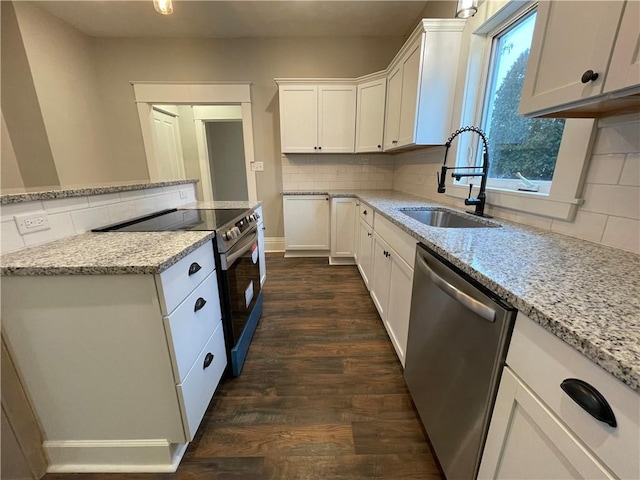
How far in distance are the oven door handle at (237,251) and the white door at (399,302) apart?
0.94 m

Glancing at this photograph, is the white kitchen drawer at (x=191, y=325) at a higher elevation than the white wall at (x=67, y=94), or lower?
lower

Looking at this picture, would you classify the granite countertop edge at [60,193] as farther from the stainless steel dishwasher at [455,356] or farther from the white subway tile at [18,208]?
the stainless steel dishwasher at [455,356]

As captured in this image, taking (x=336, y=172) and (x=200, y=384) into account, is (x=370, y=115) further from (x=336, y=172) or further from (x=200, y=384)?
(x=200, y=384)

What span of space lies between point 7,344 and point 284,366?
121 cm

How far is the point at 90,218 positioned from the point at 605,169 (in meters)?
2.27

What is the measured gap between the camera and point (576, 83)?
81cm

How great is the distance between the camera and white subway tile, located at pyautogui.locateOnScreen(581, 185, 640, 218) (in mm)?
933

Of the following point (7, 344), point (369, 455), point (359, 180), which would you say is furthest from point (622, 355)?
point (359, 180)

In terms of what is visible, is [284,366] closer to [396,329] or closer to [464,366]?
[396,329]

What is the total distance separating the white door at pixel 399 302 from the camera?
55.7 inches

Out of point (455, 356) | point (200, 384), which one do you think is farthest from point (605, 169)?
point (200, 384)

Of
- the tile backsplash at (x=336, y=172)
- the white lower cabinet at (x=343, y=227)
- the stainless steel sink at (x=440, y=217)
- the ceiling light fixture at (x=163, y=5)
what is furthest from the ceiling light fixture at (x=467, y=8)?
the tile backsplash at (x=336, y=172)

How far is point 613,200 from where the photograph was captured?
99 centimetres

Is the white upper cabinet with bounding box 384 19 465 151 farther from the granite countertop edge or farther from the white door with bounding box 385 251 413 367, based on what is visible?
the granite countertop edge
